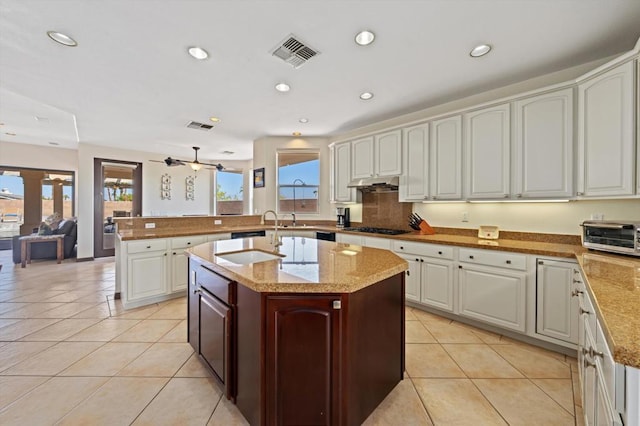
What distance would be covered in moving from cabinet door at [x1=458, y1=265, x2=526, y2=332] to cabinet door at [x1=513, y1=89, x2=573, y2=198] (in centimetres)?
86

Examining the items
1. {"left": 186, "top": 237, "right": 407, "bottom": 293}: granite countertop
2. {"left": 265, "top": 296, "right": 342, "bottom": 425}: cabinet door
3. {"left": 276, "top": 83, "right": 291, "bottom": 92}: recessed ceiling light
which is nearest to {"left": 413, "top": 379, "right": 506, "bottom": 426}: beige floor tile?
{"left": 265, "top": 296, "right": 342, "bottom": 425}: cabinet door

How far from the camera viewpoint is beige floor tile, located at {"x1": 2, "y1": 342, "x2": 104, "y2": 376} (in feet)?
6.37

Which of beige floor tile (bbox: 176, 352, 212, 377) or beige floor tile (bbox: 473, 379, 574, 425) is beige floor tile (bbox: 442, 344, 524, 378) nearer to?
beige floor tile (bbox: 473, 379, 574, 425)

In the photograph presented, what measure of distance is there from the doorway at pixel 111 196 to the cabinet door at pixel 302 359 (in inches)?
246

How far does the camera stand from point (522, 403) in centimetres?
167

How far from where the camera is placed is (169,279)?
3.42m

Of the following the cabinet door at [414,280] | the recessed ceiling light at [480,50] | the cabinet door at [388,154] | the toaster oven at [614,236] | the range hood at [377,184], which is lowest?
the cabinet door at [414,280]

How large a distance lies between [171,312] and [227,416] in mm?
1951

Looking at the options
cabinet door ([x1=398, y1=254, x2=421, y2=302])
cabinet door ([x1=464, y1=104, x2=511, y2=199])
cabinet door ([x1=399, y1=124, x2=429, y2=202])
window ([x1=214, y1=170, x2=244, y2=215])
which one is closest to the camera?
cabinet door ([x1=464, y1=104, x2=511, y2=199])

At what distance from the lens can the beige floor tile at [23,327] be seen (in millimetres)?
2457

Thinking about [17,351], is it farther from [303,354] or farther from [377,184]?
[377,184]

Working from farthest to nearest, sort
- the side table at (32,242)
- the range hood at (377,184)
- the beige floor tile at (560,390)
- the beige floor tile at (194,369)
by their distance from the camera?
1. the side table at (32,242)
2. the range hood at (377,184)
3. the beige floor tile at (194,369)
4. the beige floor tile at (560,390)

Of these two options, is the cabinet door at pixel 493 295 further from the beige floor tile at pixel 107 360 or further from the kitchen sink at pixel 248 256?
the beige floor tile at pixel 107 360

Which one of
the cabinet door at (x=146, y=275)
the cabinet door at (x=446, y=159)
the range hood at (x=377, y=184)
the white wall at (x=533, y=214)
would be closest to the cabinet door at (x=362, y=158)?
the range hood at (x=377, y=184)
